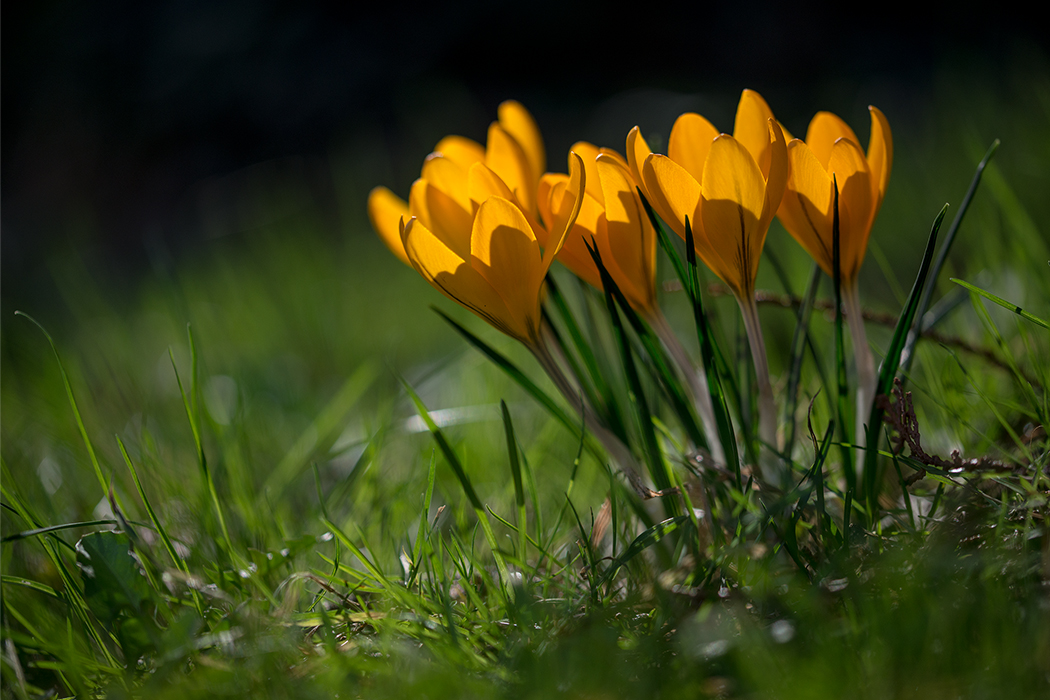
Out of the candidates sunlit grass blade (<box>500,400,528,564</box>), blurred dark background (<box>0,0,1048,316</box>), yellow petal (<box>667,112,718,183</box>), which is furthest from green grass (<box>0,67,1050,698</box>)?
blurred dark background (<box>0,0,1048,316</box>)

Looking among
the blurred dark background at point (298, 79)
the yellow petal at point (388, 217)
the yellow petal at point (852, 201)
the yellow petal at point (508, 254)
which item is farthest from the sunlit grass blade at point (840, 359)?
the blurred dark background at point (298, 79)

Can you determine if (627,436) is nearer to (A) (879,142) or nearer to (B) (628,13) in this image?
(A) (879,142)

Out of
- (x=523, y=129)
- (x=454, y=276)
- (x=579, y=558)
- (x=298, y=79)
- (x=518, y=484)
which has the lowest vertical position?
(x=579, y=558)

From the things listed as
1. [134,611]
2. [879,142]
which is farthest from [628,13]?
[134,611]

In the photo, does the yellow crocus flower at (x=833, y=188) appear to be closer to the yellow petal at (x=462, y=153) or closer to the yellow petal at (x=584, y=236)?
the yellow petal at (x=584, y=236)

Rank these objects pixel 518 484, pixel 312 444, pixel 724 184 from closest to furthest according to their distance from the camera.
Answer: pixel 724 184 → pixel 518 484 → pixel 312 444

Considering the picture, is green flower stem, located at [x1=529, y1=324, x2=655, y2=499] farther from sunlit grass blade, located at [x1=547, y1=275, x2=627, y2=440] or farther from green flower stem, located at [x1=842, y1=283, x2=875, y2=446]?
green flower stem, located at [x1=842, y1=283, x2=875, y2=446]

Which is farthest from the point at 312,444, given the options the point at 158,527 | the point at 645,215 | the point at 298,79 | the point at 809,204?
the point at 298,79

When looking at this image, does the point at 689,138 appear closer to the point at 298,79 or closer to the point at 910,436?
Result: the point at 910,436
